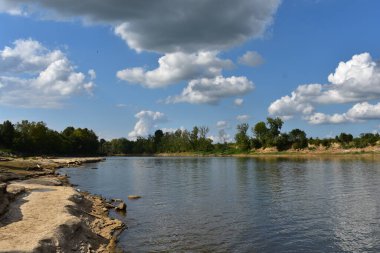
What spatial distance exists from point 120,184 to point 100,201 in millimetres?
23994

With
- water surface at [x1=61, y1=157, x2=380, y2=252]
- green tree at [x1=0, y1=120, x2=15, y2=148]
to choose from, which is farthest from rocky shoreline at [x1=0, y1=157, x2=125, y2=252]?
green tree at [x1=0, y1=120, x2=15, y2=148]

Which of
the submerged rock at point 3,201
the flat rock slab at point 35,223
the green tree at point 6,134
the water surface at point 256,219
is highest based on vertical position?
the green tree at point 6,134

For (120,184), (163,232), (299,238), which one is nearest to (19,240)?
(163,232)

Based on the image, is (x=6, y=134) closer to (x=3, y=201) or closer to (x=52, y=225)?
(x=3, y=201)

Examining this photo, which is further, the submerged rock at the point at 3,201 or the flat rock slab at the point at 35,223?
the submerged rock at the point at 3,201

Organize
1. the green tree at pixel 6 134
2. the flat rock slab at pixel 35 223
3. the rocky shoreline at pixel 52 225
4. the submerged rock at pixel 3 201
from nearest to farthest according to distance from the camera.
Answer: the flat rock slab at pixel 35 223, the rocky shoreline at pixel 52 225, the submerged rock at pixel 3 201, the green tree at pixel 6 134

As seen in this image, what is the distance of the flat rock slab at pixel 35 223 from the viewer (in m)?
21.4

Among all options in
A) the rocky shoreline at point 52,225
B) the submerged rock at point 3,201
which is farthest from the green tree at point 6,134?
the submerged rock at point 3,201

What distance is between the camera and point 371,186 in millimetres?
56031

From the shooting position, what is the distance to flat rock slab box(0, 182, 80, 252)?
21.4 m

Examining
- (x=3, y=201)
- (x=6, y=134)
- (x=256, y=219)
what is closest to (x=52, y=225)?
(x=3, y=201)

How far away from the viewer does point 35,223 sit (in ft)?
87.8

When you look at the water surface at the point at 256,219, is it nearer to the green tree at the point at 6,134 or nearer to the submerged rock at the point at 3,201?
the submerged rock at the point at 3,201

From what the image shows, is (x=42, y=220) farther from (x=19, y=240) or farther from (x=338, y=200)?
(x=338, y=200)
